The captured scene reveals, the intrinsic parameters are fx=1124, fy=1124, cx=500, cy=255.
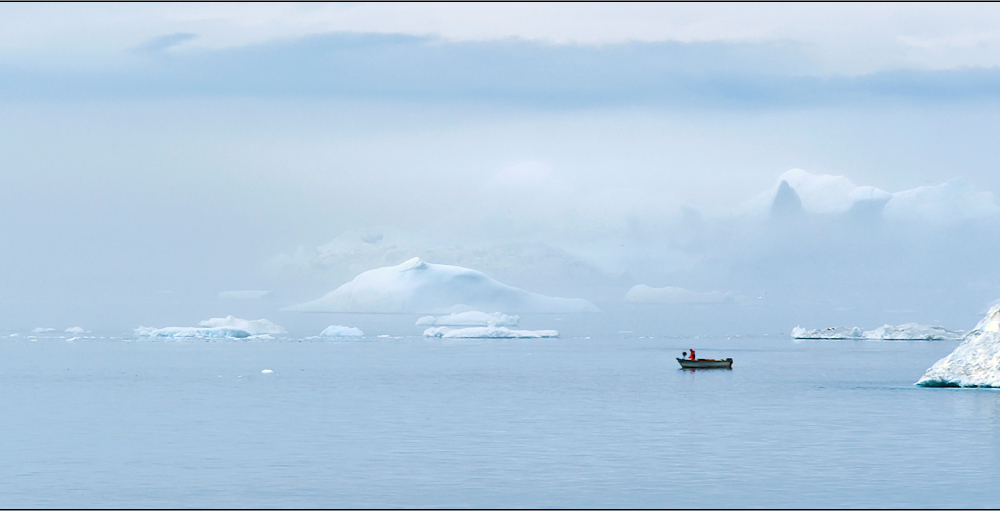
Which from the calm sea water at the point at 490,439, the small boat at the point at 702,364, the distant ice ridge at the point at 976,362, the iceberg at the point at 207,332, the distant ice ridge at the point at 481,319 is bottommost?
the calm sea water at the point at 490,439

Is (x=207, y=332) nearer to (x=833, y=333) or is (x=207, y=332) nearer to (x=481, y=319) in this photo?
A: (x=481, y=319)

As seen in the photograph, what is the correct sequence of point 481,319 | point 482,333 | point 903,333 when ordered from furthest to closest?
point 481,319 → point 903,333 → point 482,333

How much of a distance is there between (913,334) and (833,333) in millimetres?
10141

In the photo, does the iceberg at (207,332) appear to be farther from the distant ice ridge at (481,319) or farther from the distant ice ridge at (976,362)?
the distant ice ridge at (976,362)

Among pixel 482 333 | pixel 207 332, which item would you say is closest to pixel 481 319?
pixel 482 333

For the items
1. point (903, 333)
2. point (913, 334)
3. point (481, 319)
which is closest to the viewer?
point (903, 333)

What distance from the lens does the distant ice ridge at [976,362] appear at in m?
47.8

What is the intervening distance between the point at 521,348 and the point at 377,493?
86.0 m

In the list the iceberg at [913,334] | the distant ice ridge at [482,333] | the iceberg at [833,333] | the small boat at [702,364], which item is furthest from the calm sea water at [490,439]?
the iceberg at [833,333]

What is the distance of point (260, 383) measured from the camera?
58.4m

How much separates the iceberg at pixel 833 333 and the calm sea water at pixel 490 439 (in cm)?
7208

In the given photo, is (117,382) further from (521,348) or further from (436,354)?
(521,348)

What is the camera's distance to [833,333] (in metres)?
143

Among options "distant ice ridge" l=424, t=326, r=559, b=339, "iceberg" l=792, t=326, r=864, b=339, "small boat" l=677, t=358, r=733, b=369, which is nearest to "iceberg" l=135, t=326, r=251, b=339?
"distant ice ridge" l=424, t=326, r=559, b=339
